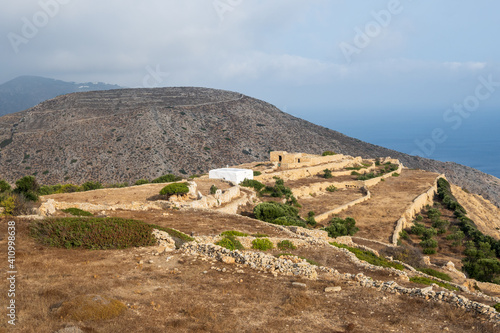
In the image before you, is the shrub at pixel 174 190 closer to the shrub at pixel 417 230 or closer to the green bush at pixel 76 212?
the green bush at pixel 76 212

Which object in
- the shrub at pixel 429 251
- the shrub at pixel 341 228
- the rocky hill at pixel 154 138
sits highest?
the rocky hill at pixel 154 138

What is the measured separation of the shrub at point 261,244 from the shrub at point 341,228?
955cm

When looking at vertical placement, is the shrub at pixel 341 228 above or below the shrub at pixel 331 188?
below

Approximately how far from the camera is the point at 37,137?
6481cm

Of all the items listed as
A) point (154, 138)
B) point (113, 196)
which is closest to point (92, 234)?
point (113, 196)

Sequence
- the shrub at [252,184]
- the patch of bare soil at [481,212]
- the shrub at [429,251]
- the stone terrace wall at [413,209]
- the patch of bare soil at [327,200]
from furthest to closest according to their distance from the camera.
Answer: the patch of bare soil at [481,212]
the shrub at [252,184]
the patch of bare soil at [327,200]
the stone terrace wall at [413,209]
the shrub at [429,251]

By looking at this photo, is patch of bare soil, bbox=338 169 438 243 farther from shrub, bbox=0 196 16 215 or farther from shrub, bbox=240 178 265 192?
shrub, bbox=0 196 16 215

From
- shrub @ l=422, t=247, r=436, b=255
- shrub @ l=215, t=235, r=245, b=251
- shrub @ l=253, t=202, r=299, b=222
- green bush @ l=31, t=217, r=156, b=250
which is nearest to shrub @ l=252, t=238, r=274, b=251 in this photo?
shrub @ l=215, t=235, r=245, b=251

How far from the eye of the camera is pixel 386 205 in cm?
3416

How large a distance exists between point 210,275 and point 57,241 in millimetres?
5268

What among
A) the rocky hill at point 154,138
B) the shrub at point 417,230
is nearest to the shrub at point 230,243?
the shrub at point 417,230

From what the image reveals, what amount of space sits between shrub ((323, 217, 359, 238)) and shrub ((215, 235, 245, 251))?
10473 millimetres

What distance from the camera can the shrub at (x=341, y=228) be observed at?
2295cm

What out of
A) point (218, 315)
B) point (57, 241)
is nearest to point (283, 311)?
point (218, 315)
